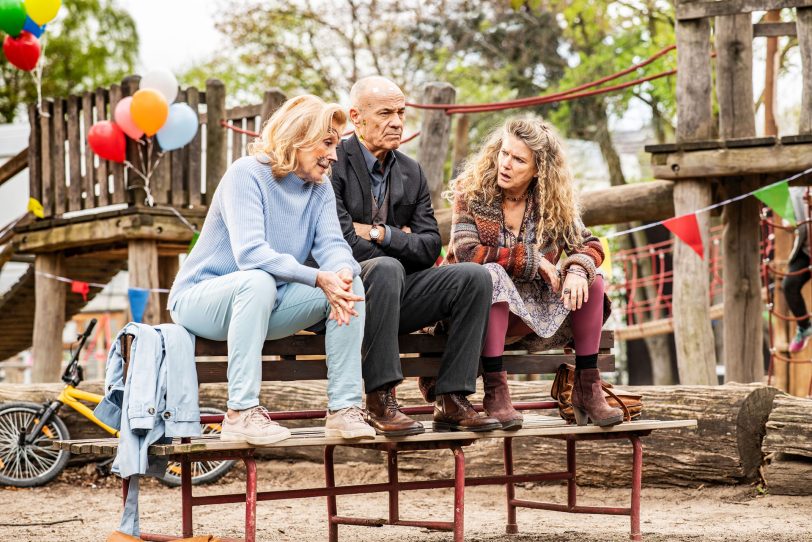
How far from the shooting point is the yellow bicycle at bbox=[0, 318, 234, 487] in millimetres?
7859

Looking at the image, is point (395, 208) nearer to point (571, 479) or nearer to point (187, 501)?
point (187, 501)

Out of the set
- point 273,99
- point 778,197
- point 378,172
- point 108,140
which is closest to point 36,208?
point 108,140

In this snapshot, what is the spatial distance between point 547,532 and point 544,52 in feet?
55.7

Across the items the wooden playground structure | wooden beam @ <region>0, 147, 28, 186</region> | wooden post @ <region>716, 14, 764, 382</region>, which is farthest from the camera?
wooden beam @ <region>0, 147, 28, 186</region>

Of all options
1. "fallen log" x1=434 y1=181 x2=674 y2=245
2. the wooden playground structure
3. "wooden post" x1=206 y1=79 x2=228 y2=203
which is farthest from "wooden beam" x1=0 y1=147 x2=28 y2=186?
"fallen log" x1=434 y1=181 x2=674 y2=245

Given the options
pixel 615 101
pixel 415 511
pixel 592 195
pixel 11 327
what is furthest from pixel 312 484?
pixel 615 101

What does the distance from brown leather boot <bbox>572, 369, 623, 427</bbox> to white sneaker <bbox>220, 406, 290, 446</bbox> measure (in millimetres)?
1506

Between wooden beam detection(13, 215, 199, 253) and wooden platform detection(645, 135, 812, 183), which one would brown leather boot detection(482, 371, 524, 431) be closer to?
wooden platform detection(645, 135, 812, 183)

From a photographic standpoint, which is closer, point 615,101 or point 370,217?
point 370,217

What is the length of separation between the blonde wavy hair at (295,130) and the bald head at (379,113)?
0.45 m

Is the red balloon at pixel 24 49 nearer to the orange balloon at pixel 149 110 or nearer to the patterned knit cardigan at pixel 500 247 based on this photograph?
the orange balloon at pixel 149 110

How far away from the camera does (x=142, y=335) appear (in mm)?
4031

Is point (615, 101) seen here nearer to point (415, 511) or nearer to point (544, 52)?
point (544, 52)

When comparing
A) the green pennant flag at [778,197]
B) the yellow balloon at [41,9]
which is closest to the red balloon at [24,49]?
the yellow balloon at [41,9]
